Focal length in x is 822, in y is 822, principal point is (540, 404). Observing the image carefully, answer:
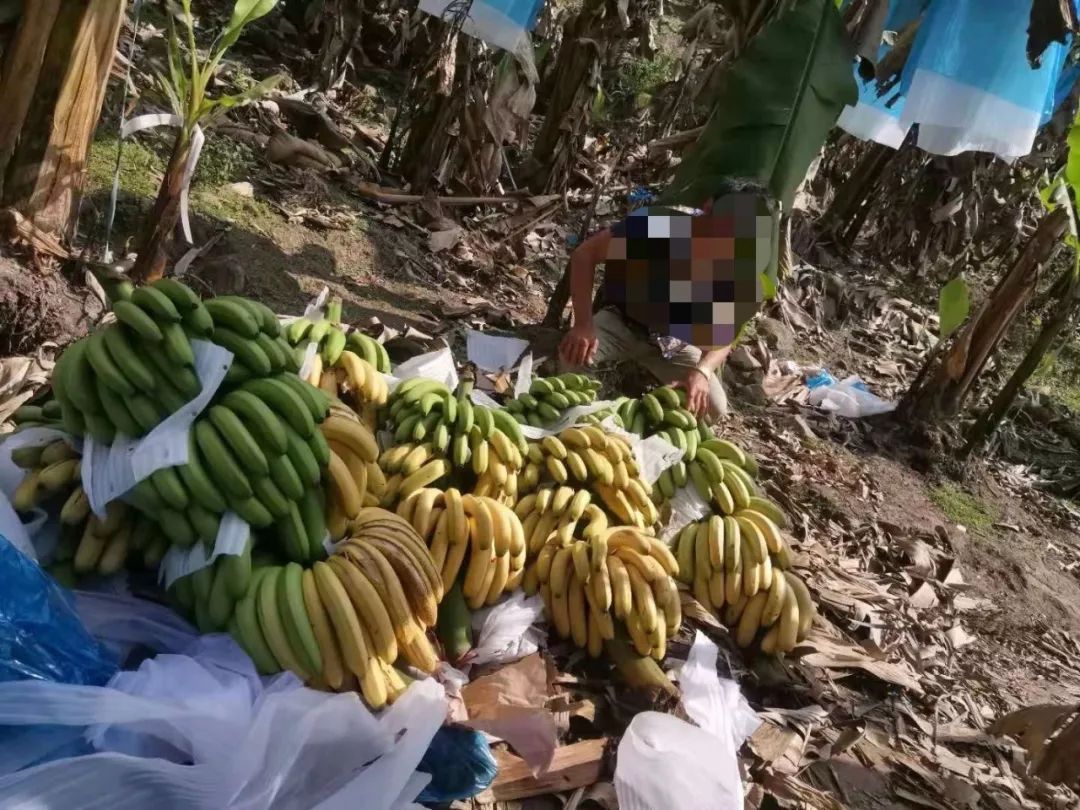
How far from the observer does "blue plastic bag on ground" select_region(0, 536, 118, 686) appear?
4.51ft

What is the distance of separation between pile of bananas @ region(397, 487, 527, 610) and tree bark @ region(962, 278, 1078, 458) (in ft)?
13.4

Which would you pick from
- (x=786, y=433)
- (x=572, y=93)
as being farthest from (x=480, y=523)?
(x=572, y=93)

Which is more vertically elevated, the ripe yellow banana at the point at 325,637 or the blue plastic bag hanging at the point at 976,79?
the blue plastic bag hanging at the point at 976,79

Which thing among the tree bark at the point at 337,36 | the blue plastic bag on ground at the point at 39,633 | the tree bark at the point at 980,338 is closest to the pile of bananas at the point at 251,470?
the blue plastic bag on ground at the point at 39,633

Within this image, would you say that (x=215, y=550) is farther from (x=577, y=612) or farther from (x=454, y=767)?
(x=577, y=612)

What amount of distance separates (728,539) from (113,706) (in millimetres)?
1602

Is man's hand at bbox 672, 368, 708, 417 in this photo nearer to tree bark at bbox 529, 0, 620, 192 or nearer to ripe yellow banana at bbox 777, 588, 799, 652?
ripe yellow banana at bbox 777, 588, 799, 652

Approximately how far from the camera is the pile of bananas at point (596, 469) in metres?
2.32

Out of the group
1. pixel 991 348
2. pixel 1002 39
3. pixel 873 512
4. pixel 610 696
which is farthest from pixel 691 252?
pixel 991 348

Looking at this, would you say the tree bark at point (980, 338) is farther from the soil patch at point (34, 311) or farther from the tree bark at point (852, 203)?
the soil patch at point (34, 311)

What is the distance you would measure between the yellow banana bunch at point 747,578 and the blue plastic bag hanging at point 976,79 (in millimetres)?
2856

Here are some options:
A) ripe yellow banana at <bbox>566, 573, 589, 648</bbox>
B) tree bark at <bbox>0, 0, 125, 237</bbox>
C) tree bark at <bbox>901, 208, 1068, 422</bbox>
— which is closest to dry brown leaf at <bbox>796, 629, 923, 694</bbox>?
ripe yellow banana at <bbox>566, 573, 589, 648</bbox>

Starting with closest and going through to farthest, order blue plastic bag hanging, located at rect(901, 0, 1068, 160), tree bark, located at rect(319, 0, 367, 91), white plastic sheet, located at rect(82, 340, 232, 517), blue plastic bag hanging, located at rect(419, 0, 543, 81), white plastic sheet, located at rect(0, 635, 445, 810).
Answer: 1. white plastic sheet, located at rect(0, 635, 445, 810)
2. white plastic sheet, located at rect(82, 340, 232, 517)
3. blue plastic bag hanging, located at rect(901, 0, 1068, 160)
4. blue plastic bag hanging, located at rect(419, 0, 543, 81)
5. tree bark, located at rect(319, 0, 367, 91)

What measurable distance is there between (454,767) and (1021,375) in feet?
15.2
